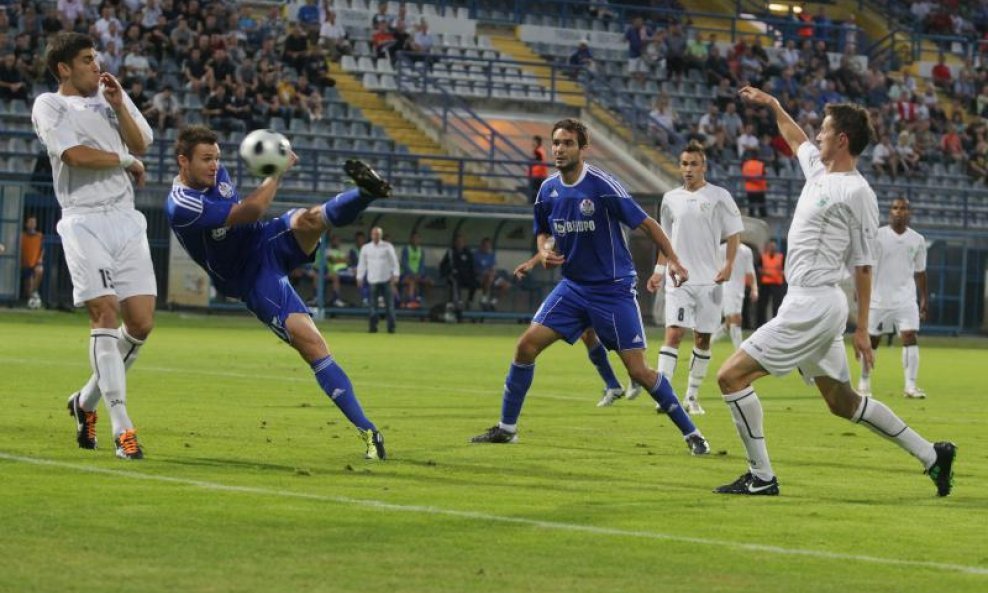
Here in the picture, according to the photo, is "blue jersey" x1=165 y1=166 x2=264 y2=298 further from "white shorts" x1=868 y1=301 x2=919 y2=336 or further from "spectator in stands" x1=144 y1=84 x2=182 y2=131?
"spectator in stands" x1=144 y1=84 x2=182 y2=131

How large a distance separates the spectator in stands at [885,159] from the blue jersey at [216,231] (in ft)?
133

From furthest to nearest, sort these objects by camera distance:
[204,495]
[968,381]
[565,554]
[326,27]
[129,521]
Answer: [326,27], [968,381], [204,495], [129,521], [565,554]

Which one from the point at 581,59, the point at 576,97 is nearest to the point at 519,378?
the point at 576,97

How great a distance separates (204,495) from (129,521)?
3.42ft

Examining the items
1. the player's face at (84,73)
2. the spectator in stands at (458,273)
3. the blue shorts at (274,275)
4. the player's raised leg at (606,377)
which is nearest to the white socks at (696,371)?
the player's raised leg at (606,377)

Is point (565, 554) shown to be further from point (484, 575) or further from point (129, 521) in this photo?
point (129, 521)

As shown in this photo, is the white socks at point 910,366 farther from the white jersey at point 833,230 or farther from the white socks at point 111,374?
the white socks at point 111,374

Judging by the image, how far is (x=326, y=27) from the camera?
46156mm

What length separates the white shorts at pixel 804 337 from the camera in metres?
10.7

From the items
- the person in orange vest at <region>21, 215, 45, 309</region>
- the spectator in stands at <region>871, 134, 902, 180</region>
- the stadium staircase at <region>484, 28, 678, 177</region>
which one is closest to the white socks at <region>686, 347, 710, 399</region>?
the person in orange vest at <region>21, 215, 45, 309</region>

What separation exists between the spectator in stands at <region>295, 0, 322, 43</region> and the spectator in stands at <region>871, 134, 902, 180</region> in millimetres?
15781

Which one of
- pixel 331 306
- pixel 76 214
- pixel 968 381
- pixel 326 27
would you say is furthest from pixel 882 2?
pixel 76 214

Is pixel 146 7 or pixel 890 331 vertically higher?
pixel 146 7

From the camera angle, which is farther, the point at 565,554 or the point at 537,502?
the point at 537,502
